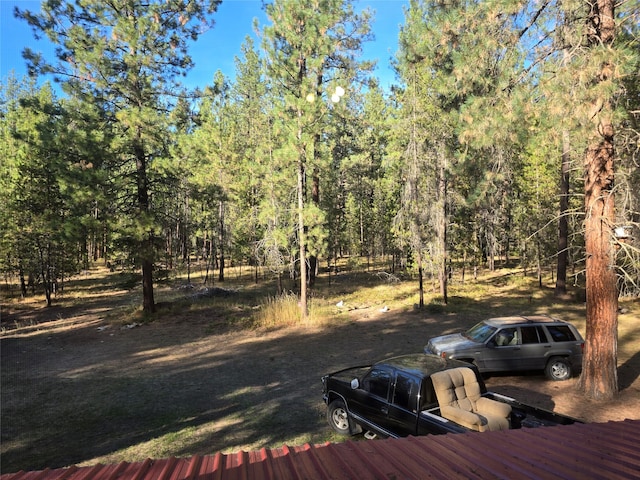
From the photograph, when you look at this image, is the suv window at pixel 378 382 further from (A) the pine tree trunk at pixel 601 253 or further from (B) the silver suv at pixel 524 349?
(A) the pine tree trunk at pixel 601 253

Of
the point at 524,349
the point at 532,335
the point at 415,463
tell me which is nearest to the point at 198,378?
the point at 524,349

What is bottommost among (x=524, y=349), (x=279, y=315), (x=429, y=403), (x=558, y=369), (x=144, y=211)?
(x=558, y=369)

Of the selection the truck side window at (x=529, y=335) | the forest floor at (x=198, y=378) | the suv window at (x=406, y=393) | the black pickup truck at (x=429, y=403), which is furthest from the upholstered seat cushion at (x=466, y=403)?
the truck side window at (x=529, y=335)

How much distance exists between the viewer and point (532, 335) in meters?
9.58

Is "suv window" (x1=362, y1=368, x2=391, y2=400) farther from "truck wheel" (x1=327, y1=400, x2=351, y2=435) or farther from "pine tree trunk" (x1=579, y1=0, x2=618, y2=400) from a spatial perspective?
"pine tree trunk" (x1=579, y1=0, x2=618, y2=400)

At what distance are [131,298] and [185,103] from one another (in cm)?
1416

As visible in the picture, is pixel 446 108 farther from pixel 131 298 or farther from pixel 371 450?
pixel 131 298

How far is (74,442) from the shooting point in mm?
7164

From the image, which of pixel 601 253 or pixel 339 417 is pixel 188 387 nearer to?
pixel 339 417

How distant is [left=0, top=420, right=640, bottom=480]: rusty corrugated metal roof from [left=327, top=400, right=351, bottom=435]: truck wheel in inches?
125

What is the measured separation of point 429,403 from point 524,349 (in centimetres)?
536

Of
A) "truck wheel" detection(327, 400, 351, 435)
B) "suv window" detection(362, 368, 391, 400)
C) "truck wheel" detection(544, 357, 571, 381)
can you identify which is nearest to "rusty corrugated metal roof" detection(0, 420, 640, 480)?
"suv window" detection(362, 368, 391, 400)

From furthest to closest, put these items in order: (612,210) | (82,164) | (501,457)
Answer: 1. (82,164)
2. (612,210)
3. (501,457)

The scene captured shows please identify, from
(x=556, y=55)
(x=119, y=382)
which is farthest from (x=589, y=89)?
(x=119, y=382)
